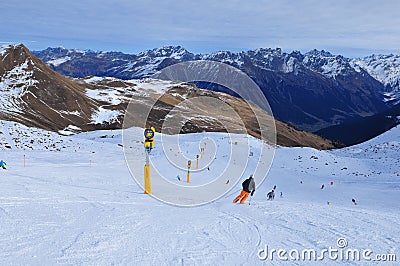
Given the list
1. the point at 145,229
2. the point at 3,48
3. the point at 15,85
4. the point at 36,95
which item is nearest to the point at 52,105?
the point at 36,95

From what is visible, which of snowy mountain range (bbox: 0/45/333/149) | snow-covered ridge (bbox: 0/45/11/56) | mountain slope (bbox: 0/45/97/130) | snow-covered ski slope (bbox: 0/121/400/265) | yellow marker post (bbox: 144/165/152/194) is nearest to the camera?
snow-covered ski slope (bbox: 0/121/400/265)

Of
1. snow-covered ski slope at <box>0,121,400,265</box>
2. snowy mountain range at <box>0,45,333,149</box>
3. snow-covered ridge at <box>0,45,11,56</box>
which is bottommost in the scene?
snow-covered ski slope at <box>0,121,400,265</box>

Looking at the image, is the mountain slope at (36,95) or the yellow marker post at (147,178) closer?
the yellow marker post at (147,178)

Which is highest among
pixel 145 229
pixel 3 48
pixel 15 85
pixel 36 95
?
pixel 3 48

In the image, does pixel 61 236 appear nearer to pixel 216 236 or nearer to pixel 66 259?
pixel 66 259

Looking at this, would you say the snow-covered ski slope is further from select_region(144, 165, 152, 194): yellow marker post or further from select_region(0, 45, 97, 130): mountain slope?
select_region(0, 45, 97, 130): mountain slope

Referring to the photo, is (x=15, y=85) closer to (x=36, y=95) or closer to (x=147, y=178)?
(x=36, y=95)

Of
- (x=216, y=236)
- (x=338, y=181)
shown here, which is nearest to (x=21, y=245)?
(x=216, y=236)

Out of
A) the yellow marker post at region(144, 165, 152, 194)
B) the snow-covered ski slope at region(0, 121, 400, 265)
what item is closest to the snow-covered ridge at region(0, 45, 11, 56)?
the snow-covered ski slope at region(0, 121, 400, 265)

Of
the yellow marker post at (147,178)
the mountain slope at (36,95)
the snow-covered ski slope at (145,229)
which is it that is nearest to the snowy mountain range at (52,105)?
the mountain slope at (36,95)

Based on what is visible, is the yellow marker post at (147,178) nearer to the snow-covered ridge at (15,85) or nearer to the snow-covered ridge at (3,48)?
the snow-covered ridge at (15,85)

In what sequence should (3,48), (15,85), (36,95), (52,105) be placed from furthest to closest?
(3,48) → (36,95) → (15,85) → (52,105)

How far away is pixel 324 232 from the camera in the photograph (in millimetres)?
9055

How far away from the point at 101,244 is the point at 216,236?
9.43 ft
